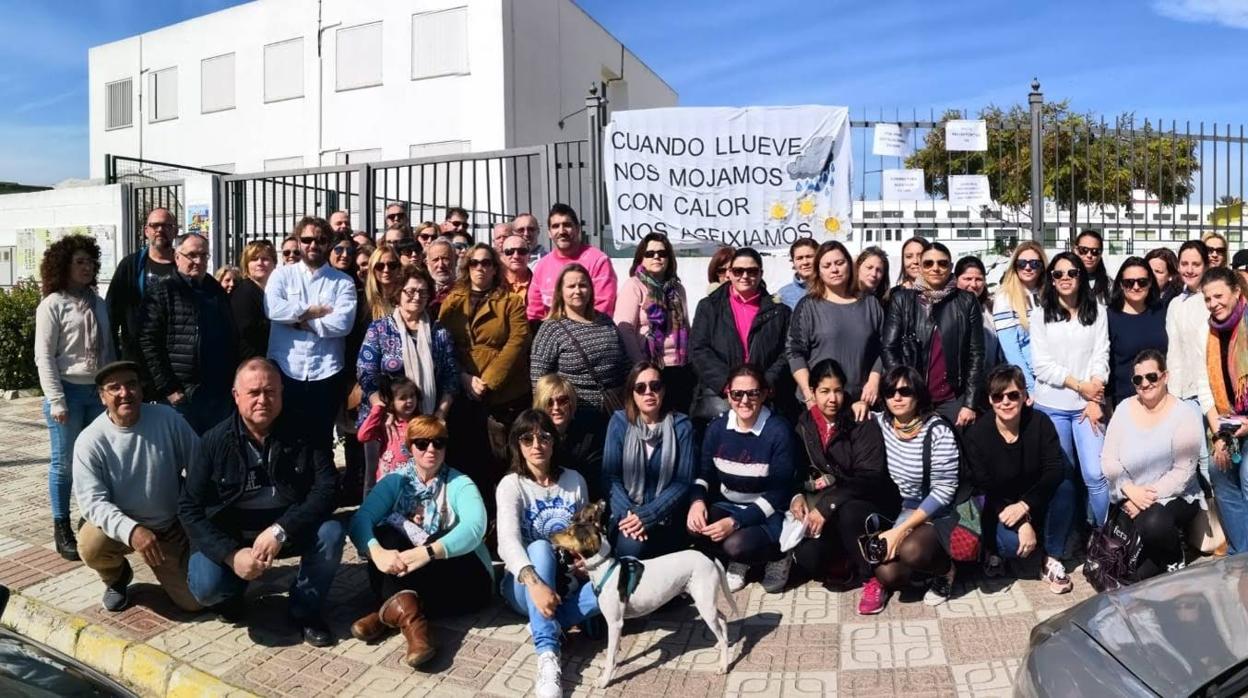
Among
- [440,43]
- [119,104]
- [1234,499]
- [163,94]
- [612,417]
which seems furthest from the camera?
[119,104]

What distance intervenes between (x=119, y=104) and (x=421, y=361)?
98.7 feet

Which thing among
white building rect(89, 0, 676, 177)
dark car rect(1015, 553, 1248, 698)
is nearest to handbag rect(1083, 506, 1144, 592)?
dark car rect(1015, 553, 1248, 698)

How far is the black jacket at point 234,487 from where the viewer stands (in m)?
4.45

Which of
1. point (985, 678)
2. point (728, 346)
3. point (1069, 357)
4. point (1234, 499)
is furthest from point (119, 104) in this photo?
point (1234, 499)

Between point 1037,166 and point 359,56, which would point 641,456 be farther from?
point 359,56

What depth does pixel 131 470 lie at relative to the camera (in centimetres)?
466

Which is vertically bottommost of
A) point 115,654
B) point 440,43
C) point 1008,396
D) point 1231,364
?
point 115,654

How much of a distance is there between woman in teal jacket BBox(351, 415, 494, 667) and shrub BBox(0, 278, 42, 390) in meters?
10.3

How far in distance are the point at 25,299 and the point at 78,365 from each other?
8609mm

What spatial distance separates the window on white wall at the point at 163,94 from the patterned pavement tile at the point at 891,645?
2925 centimetres

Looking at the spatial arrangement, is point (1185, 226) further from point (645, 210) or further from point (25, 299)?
point (25, 299)

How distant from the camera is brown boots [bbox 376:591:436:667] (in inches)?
165

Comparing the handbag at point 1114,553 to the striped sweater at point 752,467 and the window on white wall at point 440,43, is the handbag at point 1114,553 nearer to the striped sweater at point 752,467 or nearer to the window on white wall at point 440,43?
the striped sweater at point 752,467

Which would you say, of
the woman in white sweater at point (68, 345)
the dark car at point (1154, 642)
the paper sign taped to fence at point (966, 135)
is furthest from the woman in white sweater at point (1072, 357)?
the woman in white sweater at point (68, 345)
